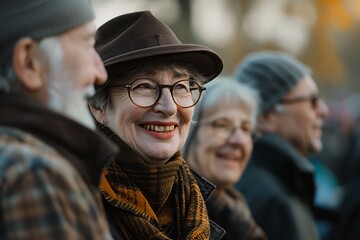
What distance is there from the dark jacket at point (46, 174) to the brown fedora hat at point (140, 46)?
1010mm

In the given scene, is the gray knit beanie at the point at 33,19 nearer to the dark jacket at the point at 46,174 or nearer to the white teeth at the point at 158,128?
the dark jacket at the point at 46,174

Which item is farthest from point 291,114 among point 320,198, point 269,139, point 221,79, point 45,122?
point 45,122

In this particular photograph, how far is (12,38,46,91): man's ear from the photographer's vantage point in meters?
1.88

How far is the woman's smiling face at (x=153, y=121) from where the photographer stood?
298cm

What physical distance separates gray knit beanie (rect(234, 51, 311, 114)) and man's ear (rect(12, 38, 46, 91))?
3.84 m

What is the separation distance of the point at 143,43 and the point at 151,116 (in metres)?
0.29

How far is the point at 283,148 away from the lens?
5355 millimetres

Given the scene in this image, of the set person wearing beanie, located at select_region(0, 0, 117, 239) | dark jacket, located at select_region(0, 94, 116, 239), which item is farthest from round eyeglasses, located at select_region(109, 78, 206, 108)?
dark jacket, located at select_region(0, 94, 116, 239)

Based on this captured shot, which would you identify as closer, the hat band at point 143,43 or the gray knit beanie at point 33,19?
the gray knit beanie at point 33,19

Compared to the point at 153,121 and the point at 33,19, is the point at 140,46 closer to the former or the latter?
the point at 153,121

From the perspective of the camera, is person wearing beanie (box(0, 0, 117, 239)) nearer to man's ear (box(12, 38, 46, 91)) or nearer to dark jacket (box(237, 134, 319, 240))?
man's ear (box(12, 38, 46, 91))

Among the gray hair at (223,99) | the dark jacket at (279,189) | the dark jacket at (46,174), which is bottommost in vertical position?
the dark jacket at (279,189)

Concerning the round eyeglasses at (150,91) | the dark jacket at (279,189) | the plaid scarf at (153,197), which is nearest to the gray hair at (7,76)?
the plaid scarf at (153,197)

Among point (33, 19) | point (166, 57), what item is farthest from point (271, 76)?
point (33, 19)
